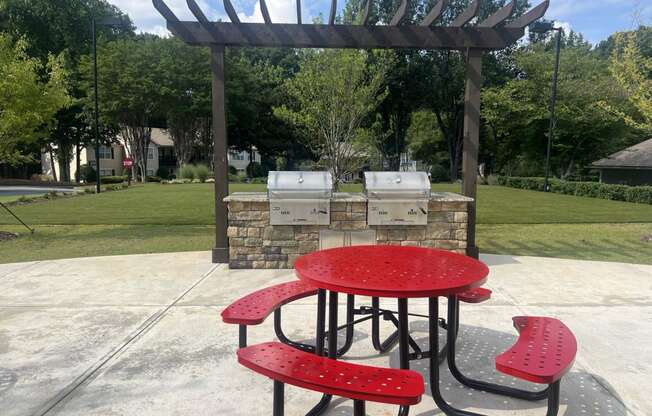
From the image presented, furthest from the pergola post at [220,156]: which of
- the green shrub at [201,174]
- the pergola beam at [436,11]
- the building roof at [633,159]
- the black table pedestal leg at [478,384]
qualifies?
the green shrub at [201,174]

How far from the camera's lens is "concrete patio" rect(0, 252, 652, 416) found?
2604 millimetres

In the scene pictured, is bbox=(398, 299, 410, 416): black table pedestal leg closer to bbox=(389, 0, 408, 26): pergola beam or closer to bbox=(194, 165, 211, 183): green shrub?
bbox=(389, 0, 408, 26): pergola beam

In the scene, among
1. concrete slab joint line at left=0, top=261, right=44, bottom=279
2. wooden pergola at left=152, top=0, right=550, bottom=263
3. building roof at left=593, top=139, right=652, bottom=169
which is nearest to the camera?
concrete slab joint line at left=0, top=261, right=44, bottom=279

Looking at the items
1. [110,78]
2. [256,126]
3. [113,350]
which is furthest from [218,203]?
[256,126]

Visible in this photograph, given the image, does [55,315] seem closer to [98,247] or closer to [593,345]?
[98,247]

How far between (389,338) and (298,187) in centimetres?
282

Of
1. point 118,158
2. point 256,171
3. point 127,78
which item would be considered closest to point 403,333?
point 127,78

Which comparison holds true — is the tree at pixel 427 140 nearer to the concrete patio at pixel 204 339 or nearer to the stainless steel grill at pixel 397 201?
the stainless steel grill at pixel 397 201

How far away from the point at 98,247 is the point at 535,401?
7.21 m

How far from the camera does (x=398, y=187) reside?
5.82 m

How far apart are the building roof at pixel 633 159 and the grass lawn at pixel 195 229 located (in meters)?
8.33

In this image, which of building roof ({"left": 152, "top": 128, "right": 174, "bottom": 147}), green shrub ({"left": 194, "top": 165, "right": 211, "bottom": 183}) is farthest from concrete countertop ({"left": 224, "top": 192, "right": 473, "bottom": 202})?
building roof ({"left": 152, "top": 128, "right": 174, "bottom": 147})

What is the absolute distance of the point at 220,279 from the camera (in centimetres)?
539

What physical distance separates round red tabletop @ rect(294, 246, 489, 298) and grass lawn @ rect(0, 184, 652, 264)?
15.9ft
